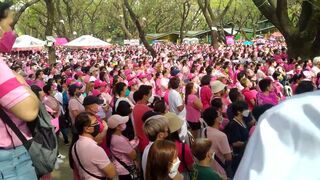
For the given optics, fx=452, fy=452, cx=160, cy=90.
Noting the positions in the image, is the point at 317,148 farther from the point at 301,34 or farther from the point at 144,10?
the point at 144,10

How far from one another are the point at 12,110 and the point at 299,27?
1202 centimetres

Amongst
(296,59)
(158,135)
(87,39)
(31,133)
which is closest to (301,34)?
(296,59)

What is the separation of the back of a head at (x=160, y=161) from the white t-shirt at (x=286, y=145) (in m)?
2.78

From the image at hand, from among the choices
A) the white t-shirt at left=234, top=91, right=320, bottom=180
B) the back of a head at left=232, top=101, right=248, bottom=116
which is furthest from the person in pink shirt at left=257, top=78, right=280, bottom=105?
the white t-shirt at left=234, top=91, right=320, bottom=180

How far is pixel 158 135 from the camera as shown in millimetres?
4484

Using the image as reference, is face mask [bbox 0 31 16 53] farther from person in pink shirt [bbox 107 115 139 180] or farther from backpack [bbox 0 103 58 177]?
person in pink shirt [bbox 107 115 139 180]

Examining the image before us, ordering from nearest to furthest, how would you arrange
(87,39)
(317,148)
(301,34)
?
(317,148)
(301,34)
(87,39)

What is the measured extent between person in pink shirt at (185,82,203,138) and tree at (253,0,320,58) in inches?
211

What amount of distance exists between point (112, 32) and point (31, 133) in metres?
83.2

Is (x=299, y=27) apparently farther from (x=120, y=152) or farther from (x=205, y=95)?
(x=120, y=152)

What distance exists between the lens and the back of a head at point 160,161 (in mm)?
3619

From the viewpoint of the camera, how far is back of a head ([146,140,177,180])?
3.62 metres

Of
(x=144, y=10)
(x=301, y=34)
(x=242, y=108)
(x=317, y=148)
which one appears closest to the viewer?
(x=317, y=148)

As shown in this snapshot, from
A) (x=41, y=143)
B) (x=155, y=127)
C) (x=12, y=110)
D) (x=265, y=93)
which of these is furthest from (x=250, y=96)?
(x=12, y=110)
